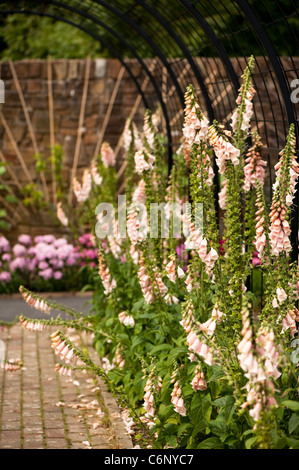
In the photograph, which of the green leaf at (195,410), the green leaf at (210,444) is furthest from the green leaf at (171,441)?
the green leaf at (210,444)

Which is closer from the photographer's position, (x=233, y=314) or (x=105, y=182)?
(x=233, y=314)

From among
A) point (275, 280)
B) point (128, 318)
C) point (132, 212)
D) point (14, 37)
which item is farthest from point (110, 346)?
point (14, 37)

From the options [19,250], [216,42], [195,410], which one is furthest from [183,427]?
[19,250]

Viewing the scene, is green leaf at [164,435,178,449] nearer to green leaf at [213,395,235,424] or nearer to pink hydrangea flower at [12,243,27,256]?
green leaf at [213,395,235,424]

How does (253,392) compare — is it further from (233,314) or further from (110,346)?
(110,346)

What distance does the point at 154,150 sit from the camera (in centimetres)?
542

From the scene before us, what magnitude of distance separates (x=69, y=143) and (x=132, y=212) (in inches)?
206

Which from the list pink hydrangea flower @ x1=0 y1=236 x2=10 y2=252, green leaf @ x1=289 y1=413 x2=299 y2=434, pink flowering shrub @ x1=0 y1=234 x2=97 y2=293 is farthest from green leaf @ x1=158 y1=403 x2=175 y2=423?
pink hydrangea flower @ x1=0 y1=236 x2=10 y2=252

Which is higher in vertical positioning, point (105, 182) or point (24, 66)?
point (24, 66)

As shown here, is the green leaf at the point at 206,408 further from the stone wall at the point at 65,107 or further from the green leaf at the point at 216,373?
the stone wall at the point at 65,107

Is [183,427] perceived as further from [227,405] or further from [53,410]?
[53,410]

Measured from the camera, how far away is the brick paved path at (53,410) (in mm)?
4266

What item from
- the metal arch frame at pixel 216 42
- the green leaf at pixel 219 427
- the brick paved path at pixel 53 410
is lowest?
the brick paved path at pixel 53 410

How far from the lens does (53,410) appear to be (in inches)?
190
